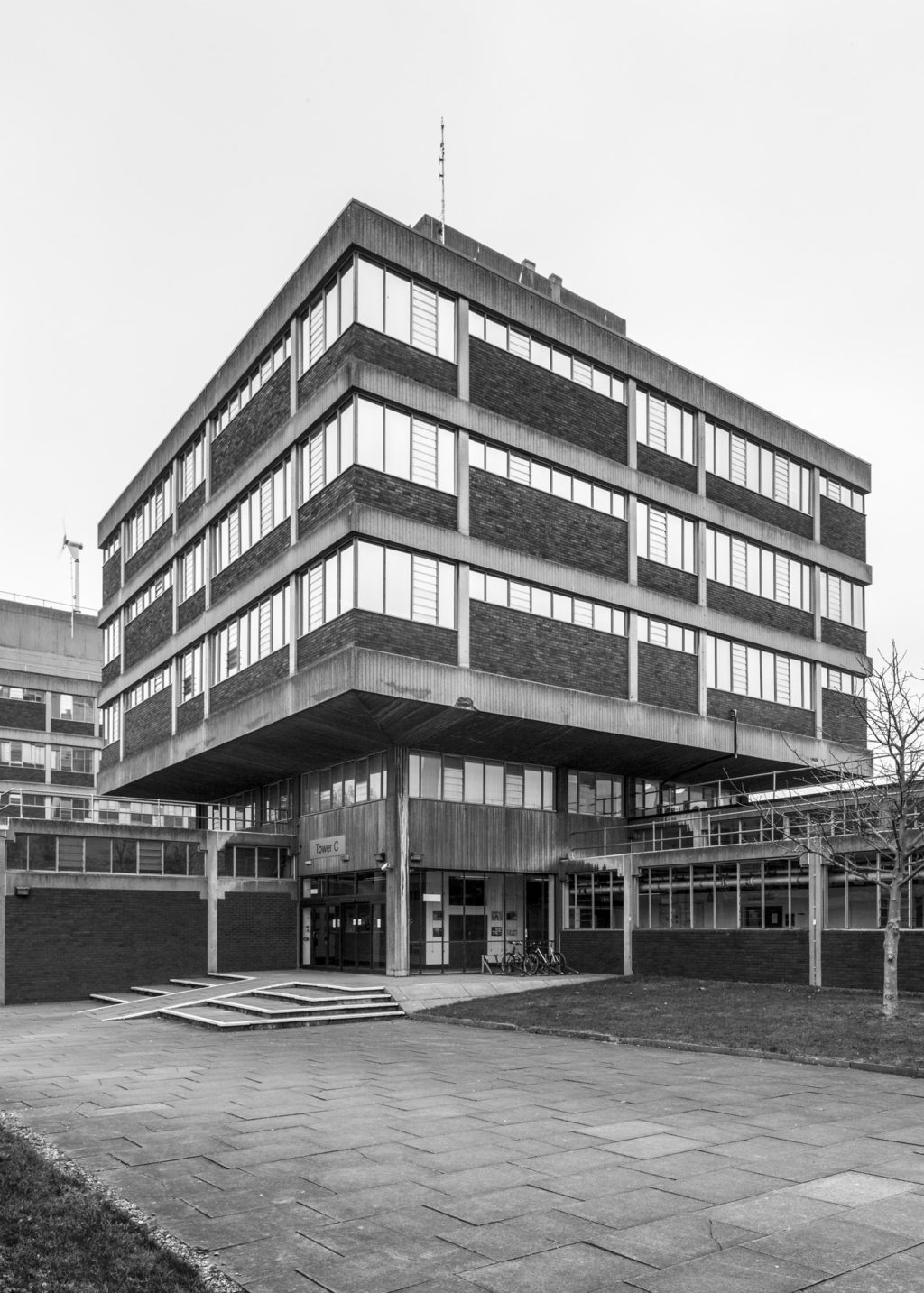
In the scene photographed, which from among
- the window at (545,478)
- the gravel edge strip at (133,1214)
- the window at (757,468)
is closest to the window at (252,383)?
the window at (545,478)

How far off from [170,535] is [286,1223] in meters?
43.4

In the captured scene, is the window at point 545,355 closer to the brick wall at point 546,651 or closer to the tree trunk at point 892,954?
the brick wall at point 546,651

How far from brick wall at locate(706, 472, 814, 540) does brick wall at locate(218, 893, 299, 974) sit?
22.3m

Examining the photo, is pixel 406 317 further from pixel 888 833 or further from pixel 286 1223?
pixel 286 1223

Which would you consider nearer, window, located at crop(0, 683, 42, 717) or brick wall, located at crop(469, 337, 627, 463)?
brick wall, located at crop(469, 337, 627, 463)

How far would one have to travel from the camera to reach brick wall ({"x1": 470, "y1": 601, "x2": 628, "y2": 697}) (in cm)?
3625

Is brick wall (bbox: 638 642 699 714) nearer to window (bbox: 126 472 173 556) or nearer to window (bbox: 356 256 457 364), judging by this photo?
window (bbox: 356 256 457 364)

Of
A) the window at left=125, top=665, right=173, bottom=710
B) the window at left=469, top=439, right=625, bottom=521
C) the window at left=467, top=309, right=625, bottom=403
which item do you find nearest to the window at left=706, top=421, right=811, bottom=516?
the window at left=467, top=309, right=625, bottom=403

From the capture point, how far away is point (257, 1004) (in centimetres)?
2970

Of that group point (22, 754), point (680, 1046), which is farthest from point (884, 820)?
point (22, 754)

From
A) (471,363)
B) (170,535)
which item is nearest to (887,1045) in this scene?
(471,363)

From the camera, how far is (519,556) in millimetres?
37500

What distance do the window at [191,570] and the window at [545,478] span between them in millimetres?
14140

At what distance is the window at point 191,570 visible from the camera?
46316 millimetres
